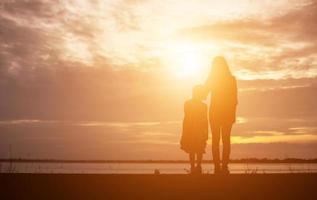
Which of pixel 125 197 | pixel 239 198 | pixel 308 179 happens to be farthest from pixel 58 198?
pixel 308 179

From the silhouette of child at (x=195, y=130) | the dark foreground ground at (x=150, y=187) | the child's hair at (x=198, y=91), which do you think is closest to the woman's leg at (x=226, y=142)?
the child's hair at (x=198, y=91)

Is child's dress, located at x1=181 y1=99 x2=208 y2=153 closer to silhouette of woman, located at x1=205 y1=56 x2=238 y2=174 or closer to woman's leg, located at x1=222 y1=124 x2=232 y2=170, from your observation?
silhouette of woman, located at x1=205 y1=56 x2=238 y2=174

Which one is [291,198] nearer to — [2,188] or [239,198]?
[239,198]

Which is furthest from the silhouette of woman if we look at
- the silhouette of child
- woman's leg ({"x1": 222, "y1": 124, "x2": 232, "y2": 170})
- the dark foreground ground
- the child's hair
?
the dark foreground ground

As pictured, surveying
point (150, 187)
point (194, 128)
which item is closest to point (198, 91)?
point (194, 128)

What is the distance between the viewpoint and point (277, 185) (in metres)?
10.2

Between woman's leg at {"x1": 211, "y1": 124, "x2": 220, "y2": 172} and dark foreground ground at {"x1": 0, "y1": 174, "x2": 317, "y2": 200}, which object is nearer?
dark foreground ground at {"x1": 0, "y1": 174, "x2": 317, "y2": 200}

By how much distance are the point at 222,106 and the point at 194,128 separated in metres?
2.56

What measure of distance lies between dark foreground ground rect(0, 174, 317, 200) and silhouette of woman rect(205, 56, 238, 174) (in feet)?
9.54

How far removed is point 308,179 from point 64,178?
15.7 ft

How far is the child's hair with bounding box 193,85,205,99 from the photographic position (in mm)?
14391

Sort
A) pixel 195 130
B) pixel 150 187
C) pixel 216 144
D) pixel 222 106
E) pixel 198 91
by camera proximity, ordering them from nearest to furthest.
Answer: pixel 150 187 → pixel 222 106 → pixel 216 144 → pixel 198 91 → pixel 195 130

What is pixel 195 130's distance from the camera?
16062 mm

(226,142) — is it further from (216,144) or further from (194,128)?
(194,128)
